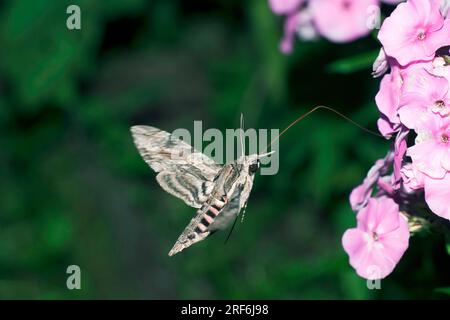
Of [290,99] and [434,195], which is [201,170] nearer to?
[434,195]

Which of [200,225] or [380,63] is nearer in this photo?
[380,63]

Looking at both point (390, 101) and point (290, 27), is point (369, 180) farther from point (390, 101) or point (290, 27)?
point (290, 27)

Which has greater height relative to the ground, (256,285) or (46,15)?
(46,15)

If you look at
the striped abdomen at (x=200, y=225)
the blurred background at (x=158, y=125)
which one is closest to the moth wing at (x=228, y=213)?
the striped abdomen at (x=200, y=225)

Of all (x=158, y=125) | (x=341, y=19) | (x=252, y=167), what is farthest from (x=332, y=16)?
(x=158, y=125)

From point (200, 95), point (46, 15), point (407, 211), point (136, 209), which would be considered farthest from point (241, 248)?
point (407, 211)

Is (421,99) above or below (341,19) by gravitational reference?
below
